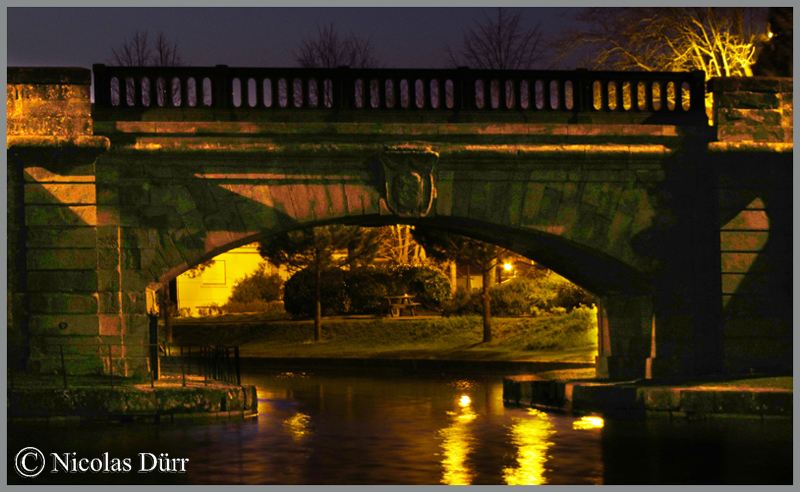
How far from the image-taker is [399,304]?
117ft

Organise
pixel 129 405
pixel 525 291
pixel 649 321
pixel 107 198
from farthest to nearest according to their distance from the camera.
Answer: pixel 525 291, pixel 649 321, pixel 107 198, pixel 129 405

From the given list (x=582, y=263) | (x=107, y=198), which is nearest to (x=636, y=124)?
(x=582, y=263)

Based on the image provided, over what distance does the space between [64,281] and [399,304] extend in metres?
19.6

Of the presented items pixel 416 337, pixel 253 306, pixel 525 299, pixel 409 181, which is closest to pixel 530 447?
pixel 409 181

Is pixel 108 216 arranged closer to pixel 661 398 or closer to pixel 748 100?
pixel 661 398

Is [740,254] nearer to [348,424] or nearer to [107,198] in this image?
[348,424]

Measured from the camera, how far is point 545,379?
18.9 m

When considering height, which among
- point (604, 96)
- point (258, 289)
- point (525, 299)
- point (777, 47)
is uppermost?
point (777, 47)

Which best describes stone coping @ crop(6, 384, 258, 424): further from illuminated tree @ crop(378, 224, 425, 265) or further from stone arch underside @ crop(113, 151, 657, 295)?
illuminated tree @ crop(378, 224, 425, 265)

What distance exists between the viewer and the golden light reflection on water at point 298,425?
49.0 feet

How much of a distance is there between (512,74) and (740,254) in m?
4.07

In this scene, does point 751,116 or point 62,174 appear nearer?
point 62,174

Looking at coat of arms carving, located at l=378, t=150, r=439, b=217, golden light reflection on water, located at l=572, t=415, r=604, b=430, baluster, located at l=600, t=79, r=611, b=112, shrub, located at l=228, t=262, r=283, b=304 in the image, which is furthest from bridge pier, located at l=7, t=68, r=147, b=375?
shrub, located at l=228, t=262, r=283, b=304

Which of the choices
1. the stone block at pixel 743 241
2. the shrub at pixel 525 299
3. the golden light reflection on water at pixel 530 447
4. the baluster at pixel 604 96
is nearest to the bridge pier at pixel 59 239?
the golden light reflection on water at pixel 530 447
